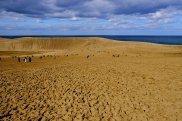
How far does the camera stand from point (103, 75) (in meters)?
16.9

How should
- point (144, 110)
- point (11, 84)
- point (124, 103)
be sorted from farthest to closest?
point (11, 84)
point (124, 103)
point (144, 110)

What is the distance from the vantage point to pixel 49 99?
444 inches

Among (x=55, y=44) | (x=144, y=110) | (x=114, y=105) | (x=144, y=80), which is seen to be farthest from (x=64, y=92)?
(x=55, y=44)

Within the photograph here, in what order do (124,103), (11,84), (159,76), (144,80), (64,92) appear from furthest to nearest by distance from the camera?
(159,76), (144,80), (11,84), (64,92), (124,103)

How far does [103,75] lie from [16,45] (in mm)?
66824

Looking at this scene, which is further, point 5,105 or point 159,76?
point 159,76

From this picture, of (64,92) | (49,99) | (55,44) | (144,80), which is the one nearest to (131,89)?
(144,80)

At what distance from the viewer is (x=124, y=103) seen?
35.8ft

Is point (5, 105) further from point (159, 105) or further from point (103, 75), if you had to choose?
point (103, 75)

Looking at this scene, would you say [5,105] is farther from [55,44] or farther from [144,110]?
[55,44]

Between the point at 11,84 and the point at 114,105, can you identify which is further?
the point at 11,84

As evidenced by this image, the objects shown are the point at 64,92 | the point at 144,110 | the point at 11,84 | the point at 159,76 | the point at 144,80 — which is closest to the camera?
the point at 144,110

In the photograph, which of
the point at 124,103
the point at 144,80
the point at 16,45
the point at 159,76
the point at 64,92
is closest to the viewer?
the point at 124,103

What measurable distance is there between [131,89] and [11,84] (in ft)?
21.9
